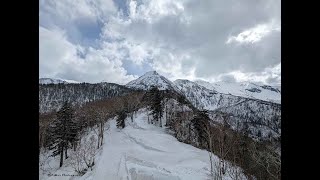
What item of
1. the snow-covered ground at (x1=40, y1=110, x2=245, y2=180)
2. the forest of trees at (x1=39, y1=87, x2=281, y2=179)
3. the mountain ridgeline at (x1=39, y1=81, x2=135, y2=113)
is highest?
the mountain ridgeline at (x1=39, y1=81, x2=135, y2=113)

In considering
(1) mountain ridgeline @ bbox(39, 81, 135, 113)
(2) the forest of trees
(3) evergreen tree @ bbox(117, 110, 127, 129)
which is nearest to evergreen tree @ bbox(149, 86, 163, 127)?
(2) the forest of trees

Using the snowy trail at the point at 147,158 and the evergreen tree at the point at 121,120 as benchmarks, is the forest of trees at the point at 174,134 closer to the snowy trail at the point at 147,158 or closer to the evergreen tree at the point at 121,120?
the evergreen tree at the point at 121,120

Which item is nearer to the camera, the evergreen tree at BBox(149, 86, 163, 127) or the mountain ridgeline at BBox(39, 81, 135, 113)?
the evergreen tree at BBox(149, 86, 163, 127)

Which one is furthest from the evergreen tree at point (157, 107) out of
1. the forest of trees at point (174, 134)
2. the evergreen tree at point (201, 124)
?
the evergreen tree at point (201, 124)

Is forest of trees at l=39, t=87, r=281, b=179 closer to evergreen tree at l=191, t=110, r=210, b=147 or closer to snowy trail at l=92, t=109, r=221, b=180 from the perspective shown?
evergreen tree at l=191, t=110, r=210, b=147

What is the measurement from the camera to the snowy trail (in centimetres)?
3195

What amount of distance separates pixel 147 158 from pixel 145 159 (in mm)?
697

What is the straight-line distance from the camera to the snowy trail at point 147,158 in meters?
32.0

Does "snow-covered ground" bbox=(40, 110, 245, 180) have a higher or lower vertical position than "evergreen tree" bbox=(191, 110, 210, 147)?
lower

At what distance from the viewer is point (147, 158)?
40.8 m
